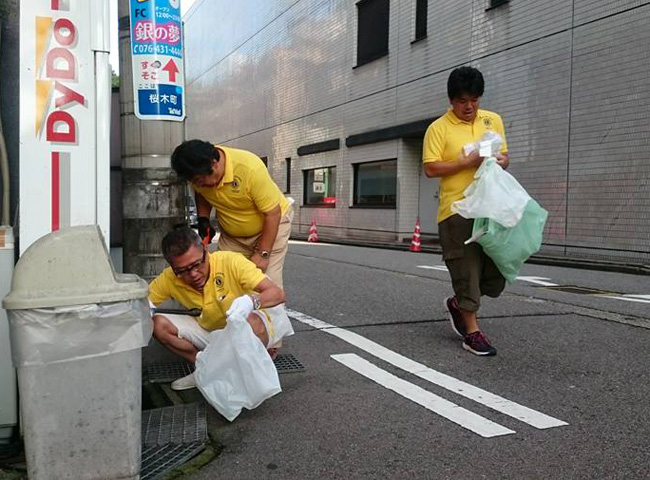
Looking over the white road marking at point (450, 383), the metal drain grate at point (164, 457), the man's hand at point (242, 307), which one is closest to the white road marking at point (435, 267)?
the white road marking at point (450, 383)

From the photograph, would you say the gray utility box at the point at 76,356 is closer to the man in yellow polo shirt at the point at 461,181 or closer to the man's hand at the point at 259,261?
the man's hand at the point at 259,261

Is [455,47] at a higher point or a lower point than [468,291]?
higher

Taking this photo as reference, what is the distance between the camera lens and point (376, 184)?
18.7 m

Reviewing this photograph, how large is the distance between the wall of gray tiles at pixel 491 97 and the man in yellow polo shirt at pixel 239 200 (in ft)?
28.2

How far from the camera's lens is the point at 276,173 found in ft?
82.5

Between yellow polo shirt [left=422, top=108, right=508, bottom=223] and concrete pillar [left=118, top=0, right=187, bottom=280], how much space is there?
5.83 ft

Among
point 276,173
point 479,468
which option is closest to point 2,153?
point 479,468

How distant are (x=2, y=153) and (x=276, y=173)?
73.7 ft

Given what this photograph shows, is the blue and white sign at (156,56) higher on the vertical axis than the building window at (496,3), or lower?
lower

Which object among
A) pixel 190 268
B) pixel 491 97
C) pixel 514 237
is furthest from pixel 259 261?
pixel 491 97

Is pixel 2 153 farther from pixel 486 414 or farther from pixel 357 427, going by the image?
pixel 486 414

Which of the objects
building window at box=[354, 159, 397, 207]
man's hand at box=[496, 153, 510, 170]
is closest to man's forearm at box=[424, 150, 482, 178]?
man's hand at box=[496, 153, 510, 170]

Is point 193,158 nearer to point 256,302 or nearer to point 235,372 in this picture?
point 256,302

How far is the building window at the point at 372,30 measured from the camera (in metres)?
18.1
